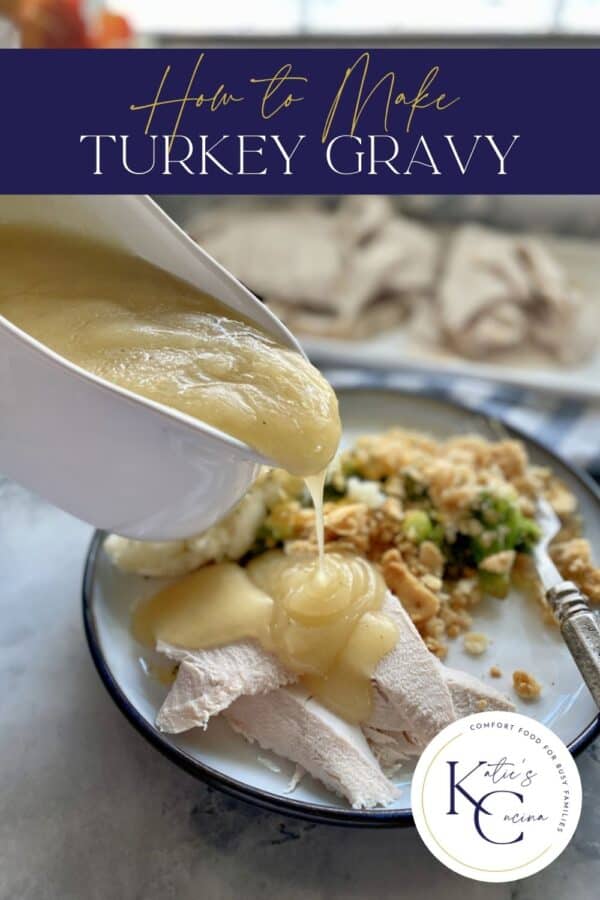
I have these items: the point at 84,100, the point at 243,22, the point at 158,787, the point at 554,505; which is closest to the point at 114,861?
the point at 158,787

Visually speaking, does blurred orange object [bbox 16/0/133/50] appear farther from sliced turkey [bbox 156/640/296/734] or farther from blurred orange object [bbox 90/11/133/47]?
Answer: sliced turkey [bbox 156/640/296/734]

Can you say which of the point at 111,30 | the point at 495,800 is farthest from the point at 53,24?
the point at 495,800

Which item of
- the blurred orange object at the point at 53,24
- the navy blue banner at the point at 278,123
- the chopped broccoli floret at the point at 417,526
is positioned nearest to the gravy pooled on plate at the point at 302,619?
the chopped broccoli floret at the point at 417,526

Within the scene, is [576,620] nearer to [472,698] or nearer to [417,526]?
[472,698]

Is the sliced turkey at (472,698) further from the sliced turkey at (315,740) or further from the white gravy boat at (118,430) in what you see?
the white gravy boat at (118,430)

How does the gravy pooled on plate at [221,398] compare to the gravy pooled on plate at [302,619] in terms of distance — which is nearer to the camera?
the gravy pooled on plate at [221,398]

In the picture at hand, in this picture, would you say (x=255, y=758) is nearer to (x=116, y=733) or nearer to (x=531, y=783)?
(x=116, y=733)

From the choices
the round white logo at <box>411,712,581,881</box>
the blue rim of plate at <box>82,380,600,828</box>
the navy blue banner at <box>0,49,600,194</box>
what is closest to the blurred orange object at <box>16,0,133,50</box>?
the navy blue banner at <box>0,49,600,194</box>
